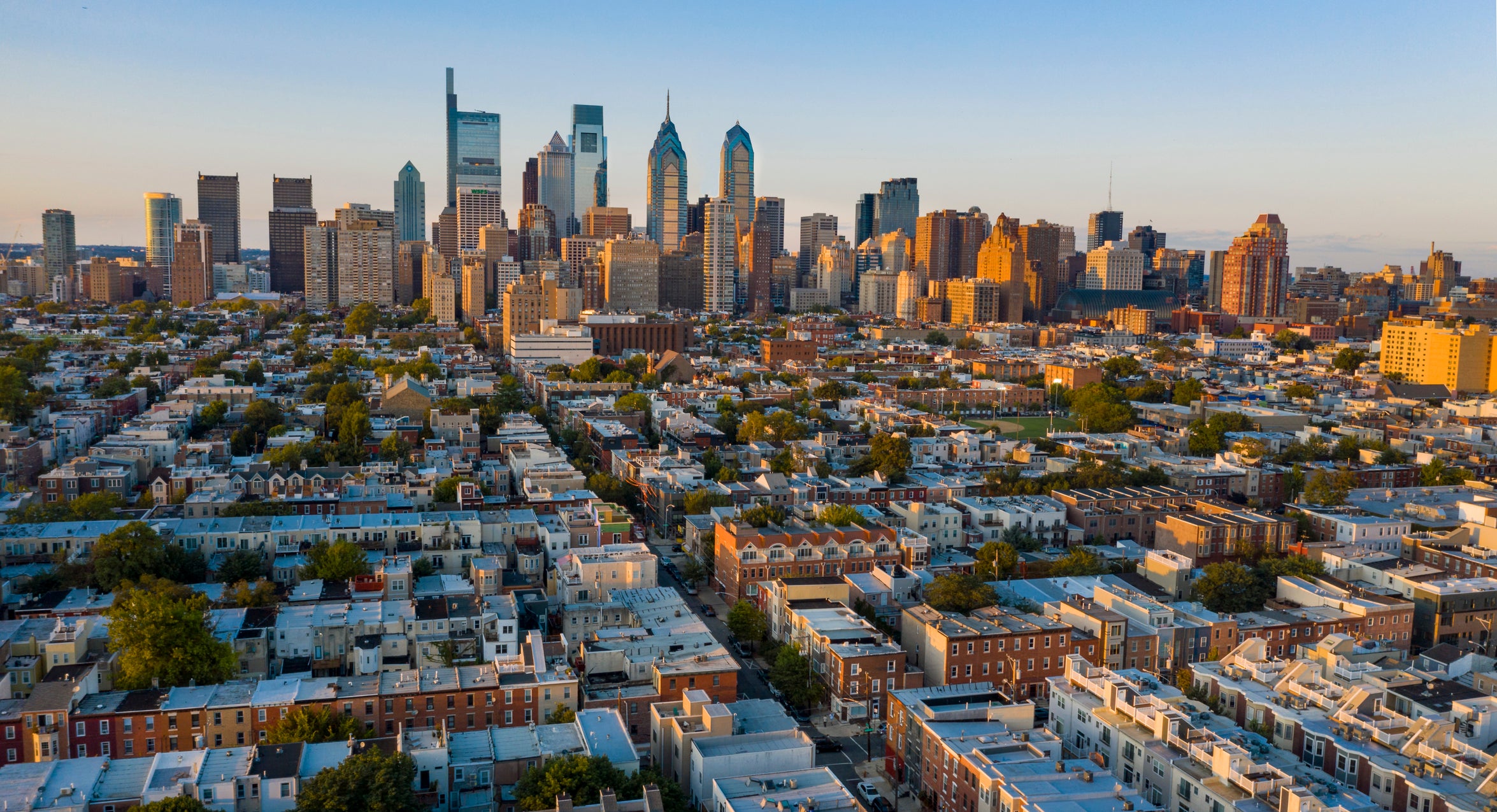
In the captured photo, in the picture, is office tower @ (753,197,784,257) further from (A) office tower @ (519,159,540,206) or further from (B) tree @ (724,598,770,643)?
(B) tree @ (724,598,770,643)

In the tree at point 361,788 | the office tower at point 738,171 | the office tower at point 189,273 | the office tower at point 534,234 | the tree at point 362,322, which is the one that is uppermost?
the office tower at point 738,171

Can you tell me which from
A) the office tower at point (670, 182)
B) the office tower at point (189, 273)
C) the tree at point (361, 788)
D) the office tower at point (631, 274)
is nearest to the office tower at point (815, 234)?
the office tower at point (670, 182)

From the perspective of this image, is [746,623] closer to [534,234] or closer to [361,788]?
[361,788]

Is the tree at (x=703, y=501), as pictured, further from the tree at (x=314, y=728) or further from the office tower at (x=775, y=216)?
the office tower at (x=775, y=216)

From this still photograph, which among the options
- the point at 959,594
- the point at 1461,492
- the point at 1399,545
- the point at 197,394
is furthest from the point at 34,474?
the point at 1461,492

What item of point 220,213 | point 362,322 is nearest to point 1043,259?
point 362,322

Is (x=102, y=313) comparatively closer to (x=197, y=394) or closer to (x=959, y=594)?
(x=197, y=394)

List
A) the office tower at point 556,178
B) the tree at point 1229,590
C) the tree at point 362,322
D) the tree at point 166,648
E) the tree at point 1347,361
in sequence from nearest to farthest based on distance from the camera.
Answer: the tree at point 166,648, the tree at point 1229,590, the tree at point 1347,361, the tree at point 362,322, the office tower at point 556,178
